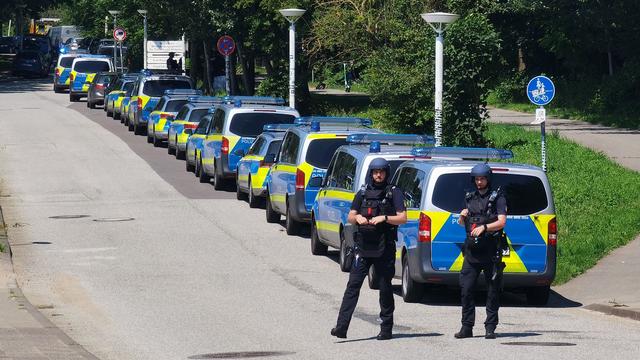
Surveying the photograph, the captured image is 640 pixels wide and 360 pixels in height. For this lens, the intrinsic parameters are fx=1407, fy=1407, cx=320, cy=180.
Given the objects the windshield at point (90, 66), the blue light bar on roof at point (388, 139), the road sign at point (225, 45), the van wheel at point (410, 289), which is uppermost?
the road sign at point (225, 45)

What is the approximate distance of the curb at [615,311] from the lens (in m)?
15.7

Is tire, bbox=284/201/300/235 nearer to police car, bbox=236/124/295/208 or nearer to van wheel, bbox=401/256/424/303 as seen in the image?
police car, bbox=236/124/295/208

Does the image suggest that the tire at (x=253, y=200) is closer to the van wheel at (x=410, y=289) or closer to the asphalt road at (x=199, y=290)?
the asphalt road at (x=199, y=290)

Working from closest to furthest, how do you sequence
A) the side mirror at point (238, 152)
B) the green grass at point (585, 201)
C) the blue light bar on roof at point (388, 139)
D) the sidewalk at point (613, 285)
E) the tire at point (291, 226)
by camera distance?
1. the sidewalk at point (613, 285)
2. the blue light bar on roof at point (388, 139)
3. the green grass at point (585, 201)
4. the tire at point (291, 226)
5. the side mirror at point (238, 152)

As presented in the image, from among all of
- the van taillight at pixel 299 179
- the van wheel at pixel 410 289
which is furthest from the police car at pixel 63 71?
the van wheel at pixel 410 289

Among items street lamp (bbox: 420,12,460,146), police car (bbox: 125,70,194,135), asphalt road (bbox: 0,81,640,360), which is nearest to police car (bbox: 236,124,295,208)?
asphalt road (bbox: 0,81,640,360)

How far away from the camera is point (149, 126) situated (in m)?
41.4

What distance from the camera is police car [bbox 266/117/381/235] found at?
22641 mm

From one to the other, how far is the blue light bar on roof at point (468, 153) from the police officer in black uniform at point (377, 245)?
3.89 m

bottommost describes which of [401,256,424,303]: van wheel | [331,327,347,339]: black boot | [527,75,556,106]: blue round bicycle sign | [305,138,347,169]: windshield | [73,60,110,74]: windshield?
[401,256,424,303]: van wheel

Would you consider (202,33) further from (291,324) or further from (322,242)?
(291,324)

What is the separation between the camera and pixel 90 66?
59.4 meters

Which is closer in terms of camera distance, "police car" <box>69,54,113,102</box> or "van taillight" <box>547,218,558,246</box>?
"van taillight" <box>547,218,558,246</box>

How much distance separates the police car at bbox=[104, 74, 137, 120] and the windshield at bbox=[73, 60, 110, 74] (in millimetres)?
7482
